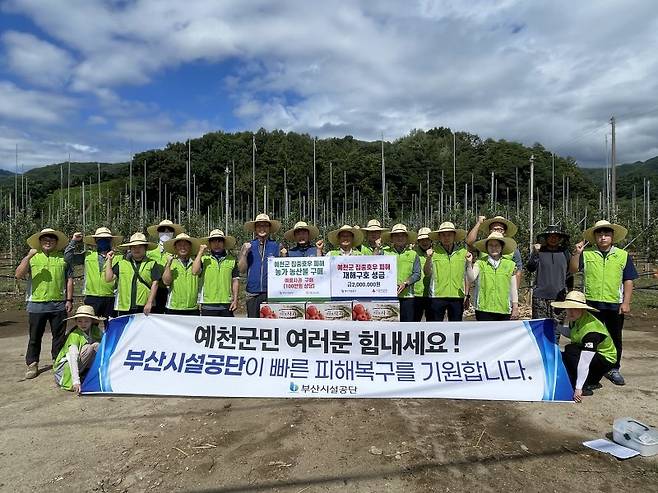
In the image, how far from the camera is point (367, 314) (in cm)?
566

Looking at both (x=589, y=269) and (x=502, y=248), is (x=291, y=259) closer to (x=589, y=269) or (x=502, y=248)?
(x=502, y=248)

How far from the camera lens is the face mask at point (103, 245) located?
21.0 ft

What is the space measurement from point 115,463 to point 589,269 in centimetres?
553

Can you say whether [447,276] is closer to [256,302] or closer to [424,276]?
[424,276]

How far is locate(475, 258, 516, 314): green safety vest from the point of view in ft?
18.3

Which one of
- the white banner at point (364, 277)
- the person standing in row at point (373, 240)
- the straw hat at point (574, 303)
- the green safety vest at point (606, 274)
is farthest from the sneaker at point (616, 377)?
Result: the person standing in row at point (373, 240)

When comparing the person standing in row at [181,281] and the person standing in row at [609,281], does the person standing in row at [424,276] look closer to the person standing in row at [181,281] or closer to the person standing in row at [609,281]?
the person standing in row at [609,281]

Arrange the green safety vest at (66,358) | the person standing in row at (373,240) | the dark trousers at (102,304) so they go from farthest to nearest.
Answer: the person standing in row at (373,240), the dark trousers at (102,304), the green safety vest at (66,358)

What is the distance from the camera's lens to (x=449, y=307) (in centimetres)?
606

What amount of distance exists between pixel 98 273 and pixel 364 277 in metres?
3.69

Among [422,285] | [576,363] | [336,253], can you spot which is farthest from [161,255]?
[576,363]

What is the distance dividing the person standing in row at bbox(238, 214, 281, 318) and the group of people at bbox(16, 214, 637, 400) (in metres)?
0.01

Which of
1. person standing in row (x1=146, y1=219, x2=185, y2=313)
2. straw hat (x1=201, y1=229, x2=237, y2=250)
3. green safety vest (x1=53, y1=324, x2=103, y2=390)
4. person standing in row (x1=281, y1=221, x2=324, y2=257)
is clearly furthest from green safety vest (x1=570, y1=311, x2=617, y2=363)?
green safety vest (x1=53, y1=324, x2=103, y2=390)

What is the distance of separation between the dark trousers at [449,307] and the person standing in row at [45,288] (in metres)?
4.86
